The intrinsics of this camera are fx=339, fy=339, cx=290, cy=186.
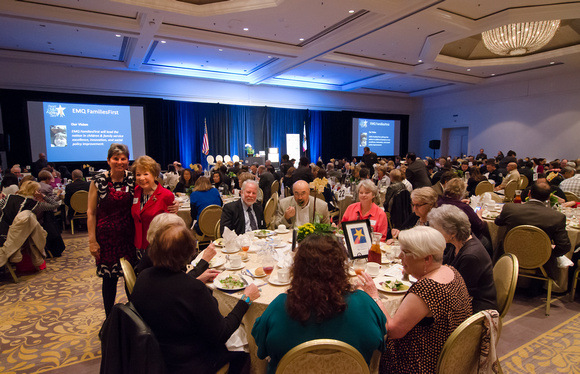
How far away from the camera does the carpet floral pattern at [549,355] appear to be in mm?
2607

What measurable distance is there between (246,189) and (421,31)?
24.8 ft

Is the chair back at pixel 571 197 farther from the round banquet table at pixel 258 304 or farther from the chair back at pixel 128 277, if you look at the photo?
the chair back at pixel 128 277

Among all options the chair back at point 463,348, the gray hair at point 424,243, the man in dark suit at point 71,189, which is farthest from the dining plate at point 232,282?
the man in dark suit at point 71,189

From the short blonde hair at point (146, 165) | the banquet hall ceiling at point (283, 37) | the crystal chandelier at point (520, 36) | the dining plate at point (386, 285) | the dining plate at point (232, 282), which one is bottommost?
the dining plate at point (386, 285)

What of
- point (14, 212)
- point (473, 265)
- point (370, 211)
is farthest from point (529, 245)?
point (14, 212)

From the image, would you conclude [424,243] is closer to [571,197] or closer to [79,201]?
[571,197]

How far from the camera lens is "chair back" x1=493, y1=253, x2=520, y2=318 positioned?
1.99 metres

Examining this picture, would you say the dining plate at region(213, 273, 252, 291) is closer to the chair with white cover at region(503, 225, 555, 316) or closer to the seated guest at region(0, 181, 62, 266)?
the chair with white cover at region(503, 225, 555, 316)

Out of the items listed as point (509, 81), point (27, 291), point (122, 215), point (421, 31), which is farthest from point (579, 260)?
point (509, 81)

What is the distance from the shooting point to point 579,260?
11.5ft

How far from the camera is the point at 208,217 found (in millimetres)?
4582

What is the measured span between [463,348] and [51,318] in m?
3.82

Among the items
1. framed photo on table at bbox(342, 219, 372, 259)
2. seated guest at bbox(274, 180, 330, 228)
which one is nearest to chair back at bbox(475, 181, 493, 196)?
seated guest at bbox(274, 180, 330, 228)

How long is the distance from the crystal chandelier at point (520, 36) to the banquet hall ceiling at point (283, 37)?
14.6 inches
